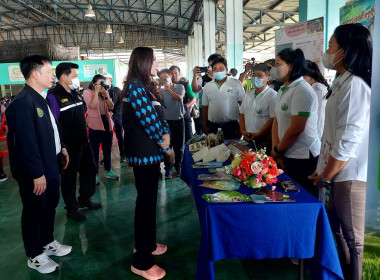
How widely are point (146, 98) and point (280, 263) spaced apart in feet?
5.09

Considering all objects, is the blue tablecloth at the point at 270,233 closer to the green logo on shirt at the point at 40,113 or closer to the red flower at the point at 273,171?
the red flower at the point at 273,171

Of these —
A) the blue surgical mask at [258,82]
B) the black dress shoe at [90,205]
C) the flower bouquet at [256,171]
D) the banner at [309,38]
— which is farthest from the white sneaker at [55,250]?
the banner at [309,38]

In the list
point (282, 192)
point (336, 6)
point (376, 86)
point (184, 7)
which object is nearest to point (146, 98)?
point (282, 192)

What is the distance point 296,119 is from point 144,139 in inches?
42.7

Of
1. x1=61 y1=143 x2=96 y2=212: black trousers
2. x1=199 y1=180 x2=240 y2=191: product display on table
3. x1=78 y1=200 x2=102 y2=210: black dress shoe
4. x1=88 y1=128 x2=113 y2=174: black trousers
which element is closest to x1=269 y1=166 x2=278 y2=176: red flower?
x1=199 y1=180 x2=240 y2=191: product display on table

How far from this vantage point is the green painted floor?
222 cm

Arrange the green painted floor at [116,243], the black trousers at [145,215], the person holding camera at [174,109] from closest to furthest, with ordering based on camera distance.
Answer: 1. the black trousers at [145,215]
2. the green painted floor at [116,243]
3. the person holding camera at [174,109]

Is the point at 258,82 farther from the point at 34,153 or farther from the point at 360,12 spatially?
the point at 34,153

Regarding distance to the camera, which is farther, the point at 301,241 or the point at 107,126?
the point at 107,126

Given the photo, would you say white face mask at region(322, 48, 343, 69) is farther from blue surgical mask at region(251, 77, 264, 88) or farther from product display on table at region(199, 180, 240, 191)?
blue surgical mask at region(251, 77, 264, 88)

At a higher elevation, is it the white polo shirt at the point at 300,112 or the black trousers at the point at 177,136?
the white polo shirt at the point at 300,112

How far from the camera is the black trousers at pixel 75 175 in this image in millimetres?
3031

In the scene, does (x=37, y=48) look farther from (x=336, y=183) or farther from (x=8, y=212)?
(x=336, y=183)

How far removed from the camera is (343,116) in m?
1.54
